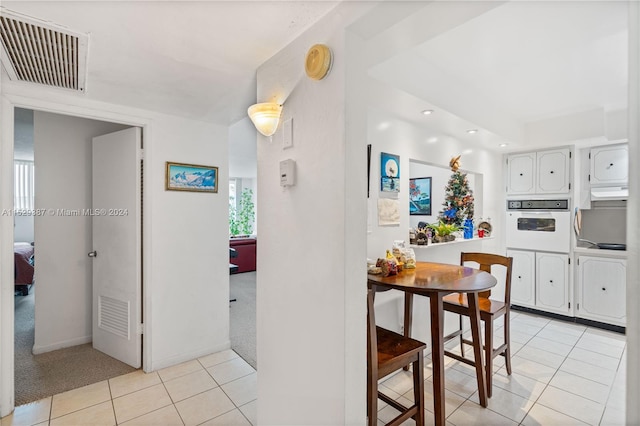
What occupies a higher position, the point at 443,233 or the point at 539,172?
the point at 539,172

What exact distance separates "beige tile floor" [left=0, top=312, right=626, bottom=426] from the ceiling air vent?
222 centimetres

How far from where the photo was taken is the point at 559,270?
3.97 metres

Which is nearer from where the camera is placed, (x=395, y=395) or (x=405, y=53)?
(x=405, y=53)

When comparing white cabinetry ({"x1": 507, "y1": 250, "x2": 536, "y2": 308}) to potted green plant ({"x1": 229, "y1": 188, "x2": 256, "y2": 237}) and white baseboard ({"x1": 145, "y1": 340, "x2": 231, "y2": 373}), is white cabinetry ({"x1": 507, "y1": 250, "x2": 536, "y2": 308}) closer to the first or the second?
white baseboard ({"x1": 145, "y1": 340, "x2": 231, "y2": 373})

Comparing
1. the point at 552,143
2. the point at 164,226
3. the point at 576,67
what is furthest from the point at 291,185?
the point at 552,143

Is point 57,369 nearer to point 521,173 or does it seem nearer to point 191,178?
point 191,178

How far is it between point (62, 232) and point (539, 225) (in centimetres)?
561

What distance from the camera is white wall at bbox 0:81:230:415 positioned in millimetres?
2639

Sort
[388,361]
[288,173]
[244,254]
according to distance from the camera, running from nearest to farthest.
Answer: [288,173] < [388,361] < [244,254]

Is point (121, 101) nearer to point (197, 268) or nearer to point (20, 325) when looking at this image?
point (197, 268)

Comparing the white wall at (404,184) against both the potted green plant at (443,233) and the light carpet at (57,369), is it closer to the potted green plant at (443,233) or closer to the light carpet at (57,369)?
the potted green plant at (443,233)

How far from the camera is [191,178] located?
2.88 meters

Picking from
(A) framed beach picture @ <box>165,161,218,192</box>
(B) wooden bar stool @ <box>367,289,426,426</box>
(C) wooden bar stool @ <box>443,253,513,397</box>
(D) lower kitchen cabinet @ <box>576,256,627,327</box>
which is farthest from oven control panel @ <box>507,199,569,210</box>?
(A) framed beach picture @ <box>165,161,218,192</box>

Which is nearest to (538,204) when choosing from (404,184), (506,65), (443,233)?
(443,233)
